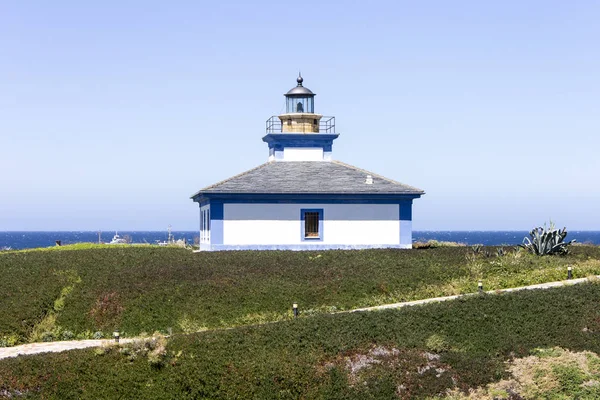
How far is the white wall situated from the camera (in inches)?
Answer: 1533

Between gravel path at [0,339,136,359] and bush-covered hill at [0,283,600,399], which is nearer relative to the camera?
bush-covered hill at [0,283,600,399]

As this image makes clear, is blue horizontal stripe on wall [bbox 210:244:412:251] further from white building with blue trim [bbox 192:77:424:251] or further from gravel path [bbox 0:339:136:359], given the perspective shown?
gravel path [bbox 0:339:136:359]

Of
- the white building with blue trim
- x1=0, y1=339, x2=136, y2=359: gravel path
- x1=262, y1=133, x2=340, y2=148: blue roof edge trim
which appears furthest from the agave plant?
x1=0, y1=339, x2=136, y2=359: gravel path

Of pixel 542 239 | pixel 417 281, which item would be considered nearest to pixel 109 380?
pixel 417 281

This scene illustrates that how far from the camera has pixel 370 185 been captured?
3988 centimetres

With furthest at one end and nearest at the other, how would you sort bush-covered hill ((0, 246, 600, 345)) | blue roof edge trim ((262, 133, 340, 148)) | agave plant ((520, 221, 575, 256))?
blue roof edge trim ((262, 133, 340, 148)) → agave plant ((520, 221, 575, 256)) → bush-covered hill ((0, 246, 600, 345))

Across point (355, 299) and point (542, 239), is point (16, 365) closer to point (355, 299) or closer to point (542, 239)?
point (355, 299)

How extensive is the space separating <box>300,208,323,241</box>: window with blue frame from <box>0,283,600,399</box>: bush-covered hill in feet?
49.1

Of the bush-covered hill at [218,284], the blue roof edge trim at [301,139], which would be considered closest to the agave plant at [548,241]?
the bush-covered hill at [218,284]

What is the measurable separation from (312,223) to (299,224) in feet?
2.19

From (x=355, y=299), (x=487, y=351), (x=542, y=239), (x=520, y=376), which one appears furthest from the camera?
(x=542, y=239)

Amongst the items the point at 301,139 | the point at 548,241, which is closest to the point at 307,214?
the point at 301,139

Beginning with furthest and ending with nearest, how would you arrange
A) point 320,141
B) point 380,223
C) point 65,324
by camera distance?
point 320,141
point 380,223
point 65,324

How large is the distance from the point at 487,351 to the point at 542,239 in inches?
554
